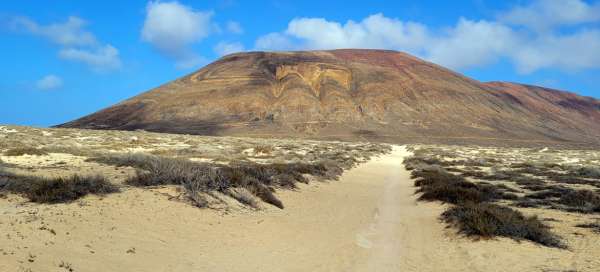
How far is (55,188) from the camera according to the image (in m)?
9.49

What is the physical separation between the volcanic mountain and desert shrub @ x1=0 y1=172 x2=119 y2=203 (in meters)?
97.1

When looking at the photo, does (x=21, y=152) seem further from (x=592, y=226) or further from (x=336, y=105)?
(x=336, y=105)

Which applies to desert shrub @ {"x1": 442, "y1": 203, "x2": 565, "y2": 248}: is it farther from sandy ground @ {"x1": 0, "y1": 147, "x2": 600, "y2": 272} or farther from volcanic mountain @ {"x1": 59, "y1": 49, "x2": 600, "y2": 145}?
volcanic mountain @ {"x1": 59, "y1": 49, "x2": 600, "y2": 145}

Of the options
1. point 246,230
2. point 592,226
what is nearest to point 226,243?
point 246,230

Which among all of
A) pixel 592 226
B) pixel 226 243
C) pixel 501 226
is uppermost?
pixel 501 226

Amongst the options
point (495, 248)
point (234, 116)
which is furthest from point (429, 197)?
point (234, 116)

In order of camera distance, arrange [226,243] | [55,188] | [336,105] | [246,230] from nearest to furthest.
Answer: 1. [226,243]
2. [55,188]
3. [246,230]
4. [336,105]

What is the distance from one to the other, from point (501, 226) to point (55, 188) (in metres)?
9.06

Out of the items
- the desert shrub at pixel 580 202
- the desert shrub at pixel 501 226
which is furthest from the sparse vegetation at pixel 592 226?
the desert shrub at pixel 580 202

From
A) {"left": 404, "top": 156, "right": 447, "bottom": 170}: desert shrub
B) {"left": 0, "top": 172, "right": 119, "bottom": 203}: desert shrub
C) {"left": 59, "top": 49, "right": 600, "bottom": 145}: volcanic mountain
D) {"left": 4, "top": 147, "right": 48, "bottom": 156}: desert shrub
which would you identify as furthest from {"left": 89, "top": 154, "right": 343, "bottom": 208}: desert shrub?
{"left": 59, "top": 49, "right": 600, "bottom": 145}: volcanic mountain

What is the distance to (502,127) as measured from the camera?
125 meters

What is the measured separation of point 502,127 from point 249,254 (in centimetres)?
12838

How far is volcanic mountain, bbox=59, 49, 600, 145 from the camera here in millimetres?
116438

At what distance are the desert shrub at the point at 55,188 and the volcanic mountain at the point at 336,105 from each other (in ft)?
319
